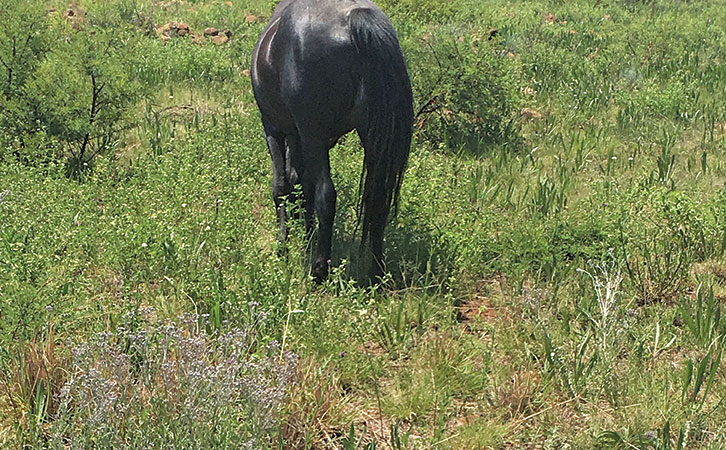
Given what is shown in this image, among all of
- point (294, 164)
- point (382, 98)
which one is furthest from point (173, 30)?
point (382, 98)

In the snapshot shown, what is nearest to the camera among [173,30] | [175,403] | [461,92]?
[175,403]

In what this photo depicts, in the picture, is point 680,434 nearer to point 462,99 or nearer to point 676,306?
point 676,306

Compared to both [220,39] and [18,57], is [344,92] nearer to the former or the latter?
[18,57]

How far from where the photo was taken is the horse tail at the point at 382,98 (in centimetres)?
381

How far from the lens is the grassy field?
2867mm

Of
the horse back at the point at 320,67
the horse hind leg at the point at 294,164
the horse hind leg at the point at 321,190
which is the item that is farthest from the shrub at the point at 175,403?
the horse hind leg at the point at 294,164

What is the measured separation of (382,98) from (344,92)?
22 cm

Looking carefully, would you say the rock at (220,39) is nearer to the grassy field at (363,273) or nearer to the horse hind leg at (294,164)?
the grassy field at (363,273)

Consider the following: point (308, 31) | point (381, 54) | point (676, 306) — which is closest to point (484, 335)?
point (676, 306)

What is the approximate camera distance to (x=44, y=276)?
3.51m

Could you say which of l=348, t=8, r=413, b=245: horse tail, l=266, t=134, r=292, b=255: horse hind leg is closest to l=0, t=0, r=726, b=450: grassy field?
l=266, t=134, r=292, b=255: horse hind leg

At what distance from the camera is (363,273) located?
4.42 m

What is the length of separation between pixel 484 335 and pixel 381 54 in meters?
1.54

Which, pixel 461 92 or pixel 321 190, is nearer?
pixel 321 190
